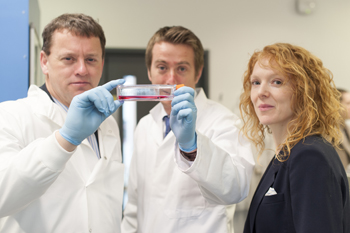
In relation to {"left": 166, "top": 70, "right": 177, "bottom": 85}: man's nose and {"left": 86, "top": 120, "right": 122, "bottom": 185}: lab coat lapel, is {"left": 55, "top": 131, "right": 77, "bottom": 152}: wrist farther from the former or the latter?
{"left": 166, "top": 70, "right": 177, "bottom": 85}: man's nose

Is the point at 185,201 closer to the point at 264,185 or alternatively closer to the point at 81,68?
the point at 264,185

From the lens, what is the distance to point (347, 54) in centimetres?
377

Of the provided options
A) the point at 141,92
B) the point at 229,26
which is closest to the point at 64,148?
the point at 141,92

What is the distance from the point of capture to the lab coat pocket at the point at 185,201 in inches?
57.8

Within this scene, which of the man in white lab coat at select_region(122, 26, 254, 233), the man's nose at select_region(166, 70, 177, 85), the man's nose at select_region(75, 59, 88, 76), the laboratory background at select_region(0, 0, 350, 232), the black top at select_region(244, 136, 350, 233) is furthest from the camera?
the laboratory background at select_region(0, 0, 350, 232)

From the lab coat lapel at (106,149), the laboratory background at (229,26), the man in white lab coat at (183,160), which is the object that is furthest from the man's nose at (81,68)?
the laboratory background at (229,26)

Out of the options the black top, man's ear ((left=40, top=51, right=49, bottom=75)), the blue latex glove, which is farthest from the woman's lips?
man's ear ((left=40, top=51, right=49, bottom=75))

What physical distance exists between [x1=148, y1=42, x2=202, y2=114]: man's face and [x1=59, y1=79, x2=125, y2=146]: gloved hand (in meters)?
0.59

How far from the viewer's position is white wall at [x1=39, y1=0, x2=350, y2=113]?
11.6 ft

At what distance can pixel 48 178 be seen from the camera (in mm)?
985

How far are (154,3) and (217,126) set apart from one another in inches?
96.9

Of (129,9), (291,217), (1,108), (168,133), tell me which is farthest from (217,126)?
(129,9)

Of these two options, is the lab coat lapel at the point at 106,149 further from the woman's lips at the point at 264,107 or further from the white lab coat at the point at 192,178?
the woman's lips at the point at 264,107

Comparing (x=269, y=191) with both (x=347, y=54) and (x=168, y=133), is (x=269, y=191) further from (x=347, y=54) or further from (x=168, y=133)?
(x=347, y=54)
